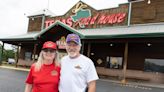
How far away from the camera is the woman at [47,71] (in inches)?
146

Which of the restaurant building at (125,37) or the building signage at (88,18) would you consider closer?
the restaurant building at (125,37)

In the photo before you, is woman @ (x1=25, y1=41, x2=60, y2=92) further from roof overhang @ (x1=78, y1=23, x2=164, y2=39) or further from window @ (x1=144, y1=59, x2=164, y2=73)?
window @ (x1=144, y1=59, x2=164, y2=73)

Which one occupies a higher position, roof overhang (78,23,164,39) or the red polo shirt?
roof overhang (78,23,164,39)

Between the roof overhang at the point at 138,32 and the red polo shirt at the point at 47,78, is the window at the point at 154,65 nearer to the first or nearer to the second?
the roof overhang at the point at 138,32

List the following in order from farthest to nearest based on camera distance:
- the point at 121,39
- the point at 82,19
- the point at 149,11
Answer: the point at 82,19
the point at 149,11
the point at 121,39

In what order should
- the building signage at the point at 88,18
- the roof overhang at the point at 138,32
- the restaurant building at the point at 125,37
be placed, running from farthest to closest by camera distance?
the building signage at the point at 88,18 → the restaurant building at the point at 125,37 → the roof overhang at the point at 138,32

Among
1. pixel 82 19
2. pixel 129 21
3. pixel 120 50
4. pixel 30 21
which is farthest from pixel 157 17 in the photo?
pixel 30 21

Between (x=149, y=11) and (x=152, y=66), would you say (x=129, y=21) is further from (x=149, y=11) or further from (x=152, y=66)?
(x=152, y=66)

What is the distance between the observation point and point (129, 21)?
24469mm

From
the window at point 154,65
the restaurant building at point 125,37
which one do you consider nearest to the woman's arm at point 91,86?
the restaurant building at point 125,37

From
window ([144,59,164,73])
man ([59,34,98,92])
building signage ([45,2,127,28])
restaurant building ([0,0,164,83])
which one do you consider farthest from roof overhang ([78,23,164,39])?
man ([59,34,98,92])

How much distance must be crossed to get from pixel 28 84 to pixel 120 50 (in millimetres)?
21925

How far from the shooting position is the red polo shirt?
3701mm

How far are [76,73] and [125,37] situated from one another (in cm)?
1717
